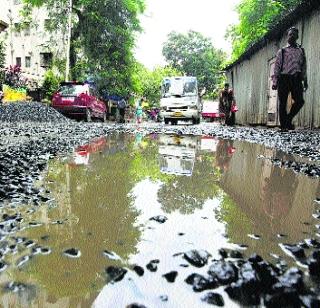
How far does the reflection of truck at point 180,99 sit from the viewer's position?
60.4ft

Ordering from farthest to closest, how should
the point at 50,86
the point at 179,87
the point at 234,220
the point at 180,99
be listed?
the point at 50,86 < the point at 179,87 < the point at 180,99 < the point at 234,220

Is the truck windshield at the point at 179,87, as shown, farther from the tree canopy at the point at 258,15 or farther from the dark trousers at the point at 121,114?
the tree canopy at the point at 258,15

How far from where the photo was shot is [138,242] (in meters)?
1.48

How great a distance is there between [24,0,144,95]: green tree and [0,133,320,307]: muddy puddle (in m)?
24.6

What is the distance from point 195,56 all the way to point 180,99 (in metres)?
52.5

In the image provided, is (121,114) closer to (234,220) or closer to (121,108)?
(121,108)

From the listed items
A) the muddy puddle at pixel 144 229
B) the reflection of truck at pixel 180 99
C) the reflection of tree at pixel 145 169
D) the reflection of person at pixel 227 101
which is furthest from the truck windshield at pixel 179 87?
the muddy puddle at pixel 144 229

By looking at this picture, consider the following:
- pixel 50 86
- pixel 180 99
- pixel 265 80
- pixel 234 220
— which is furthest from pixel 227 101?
pixel 50 86

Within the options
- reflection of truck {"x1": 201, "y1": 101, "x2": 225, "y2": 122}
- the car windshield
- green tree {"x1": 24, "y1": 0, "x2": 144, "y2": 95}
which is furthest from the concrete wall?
reflection of truck {"x1": 201, "y1": 101, "x2": 225, "y2": 122}

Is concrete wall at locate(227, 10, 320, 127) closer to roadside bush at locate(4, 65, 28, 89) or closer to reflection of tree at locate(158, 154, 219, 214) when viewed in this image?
reflection of tree at locate(158, 154, 219, 214)

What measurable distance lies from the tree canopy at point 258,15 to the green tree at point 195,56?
132ft

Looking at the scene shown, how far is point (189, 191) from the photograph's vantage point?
2484 mm

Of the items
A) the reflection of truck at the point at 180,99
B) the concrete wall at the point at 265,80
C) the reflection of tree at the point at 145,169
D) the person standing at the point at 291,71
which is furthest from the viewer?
the reflection of truck at the point at 180,99

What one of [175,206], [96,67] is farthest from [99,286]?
[96,67]
